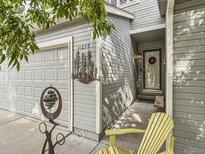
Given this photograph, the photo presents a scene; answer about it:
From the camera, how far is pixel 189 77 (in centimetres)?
229

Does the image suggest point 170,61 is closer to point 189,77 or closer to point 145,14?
point 189,77

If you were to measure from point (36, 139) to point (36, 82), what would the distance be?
6.02 ft

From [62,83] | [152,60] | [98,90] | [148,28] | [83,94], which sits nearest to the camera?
[98,90]

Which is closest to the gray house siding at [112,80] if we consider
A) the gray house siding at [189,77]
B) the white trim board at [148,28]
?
the white trim board at [148,28]

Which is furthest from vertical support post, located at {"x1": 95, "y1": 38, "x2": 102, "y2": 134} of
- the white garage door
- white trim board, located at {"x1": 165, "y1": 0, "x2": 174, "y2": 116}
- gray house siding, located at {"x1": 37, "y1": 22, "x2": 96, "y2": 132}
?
white trim board, located at {"x1": 165, "y1": 0, "x2": 174, "y2": 116}

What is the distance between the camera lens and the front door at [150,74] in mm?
7316

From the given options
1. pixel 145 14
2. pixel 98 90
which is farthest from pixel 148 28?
pixel 98 90

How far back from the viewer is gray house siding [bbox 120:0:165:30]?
233 inches

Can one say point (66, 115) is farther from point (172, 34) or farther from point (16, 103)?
point (172, 34)

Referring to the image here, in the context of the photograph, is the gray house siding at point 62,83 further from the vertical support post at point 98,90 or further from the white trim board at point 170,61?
the white trim board at point 170,61

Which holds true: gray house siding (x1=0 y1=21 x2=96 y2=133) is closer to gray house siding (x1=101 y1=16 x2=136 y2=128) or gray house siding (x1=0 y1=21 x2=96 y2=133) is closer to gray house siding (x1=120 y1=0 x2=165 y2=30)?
gray house siding (x1=101 y1=16 x2=136 y2=128)

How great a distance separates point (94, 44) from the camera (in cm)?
345

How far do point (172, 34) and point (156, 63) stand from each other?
5.27 meters

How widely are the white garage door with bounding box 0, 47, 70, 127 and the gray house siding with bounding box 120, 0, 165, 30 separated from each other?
380 cm
